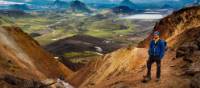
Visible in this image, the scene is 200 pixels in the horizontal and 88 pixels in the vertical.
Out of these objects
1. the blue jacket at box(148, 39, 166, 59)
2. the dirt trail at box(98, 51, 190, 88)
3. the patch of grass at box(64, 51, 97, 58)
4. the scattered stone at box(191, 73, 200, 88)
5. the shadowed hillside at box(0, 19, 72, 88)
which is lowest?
the patch of grass at box(64, 51, 97, 58)

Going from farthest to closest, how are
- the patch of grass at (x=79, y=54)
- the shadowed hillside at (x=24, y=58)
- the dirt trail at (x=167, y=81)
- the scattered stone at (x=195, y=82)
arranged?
the patch of grass at (x=79, y=54), the shadowed hillside at (x=24, y=58), the dirt trail at (x=167, y=81), the scattered stone at (x=195, y=82)

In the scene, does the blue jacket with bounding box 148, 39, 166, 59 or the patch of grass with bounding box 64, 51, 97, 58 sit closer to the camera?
the blue jacket with bounding box 148, 39, 166, 59

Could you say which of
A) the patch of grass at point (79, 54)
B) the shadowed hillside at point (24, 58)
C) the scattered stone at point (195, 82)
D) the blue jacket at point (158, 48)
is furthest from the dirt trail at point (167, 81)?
the patch of grass at point (79, 54)

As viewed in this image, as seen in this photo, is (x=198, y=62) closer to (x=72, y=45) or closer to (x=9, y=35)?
(x=9, y=35)

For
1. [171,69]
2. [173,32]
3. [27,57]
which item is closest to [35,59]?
[27,57]

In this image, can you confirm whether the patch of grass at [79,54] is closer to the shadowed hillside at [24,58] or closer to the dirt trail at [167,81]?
the shadowed hillside at [24,58]

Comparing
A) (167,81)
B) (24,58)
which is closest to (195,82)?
(167,81)

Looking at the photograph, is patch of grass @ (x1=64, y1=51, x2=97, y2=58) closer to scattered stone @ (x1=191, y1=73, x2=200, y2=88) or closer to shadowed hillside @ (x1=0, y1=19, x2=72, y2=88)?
shadowed hillside @ (x1=0, y1=19, x2=72, y2=88)

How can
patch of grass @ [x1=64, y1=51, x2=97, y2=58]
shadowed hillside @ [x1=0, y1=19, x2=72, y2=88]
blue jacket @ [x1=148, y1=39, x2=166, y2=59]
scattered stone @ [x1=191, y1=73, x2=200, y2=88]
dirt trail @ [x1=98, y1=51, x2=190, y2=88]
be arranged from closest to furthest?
scattered stone @ [x1=191, y1=73, x2=200, y2=88] → blue jacket @ [x1=148, y1=39, x2=166, y2=59] → dirt trail @ [x1=98, y1=51, x2=190, y2=88] → shadowed hillside @ [x1=0, y1=19, x2=72, y2=88] → patch of grass @ [x1=64, y1=51, x2=97, y2=58]

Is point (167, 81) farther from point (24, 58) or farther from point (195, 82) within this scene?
point (24, 58)

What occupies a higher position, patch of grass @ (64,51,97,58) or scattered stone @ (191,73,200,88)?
scattered stone @ (191,73,200,88)

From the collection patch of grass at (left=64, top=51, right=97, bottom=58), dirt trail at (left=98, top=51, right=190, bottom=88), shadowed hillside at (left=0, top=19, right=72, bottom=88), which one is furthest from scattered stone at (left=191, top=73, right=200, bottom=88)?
patch of grass at (left=64, top=51, right=97, bottom=58)

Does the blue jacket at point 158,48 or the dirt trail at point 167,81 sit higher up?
the blue jacket at point 158,48
